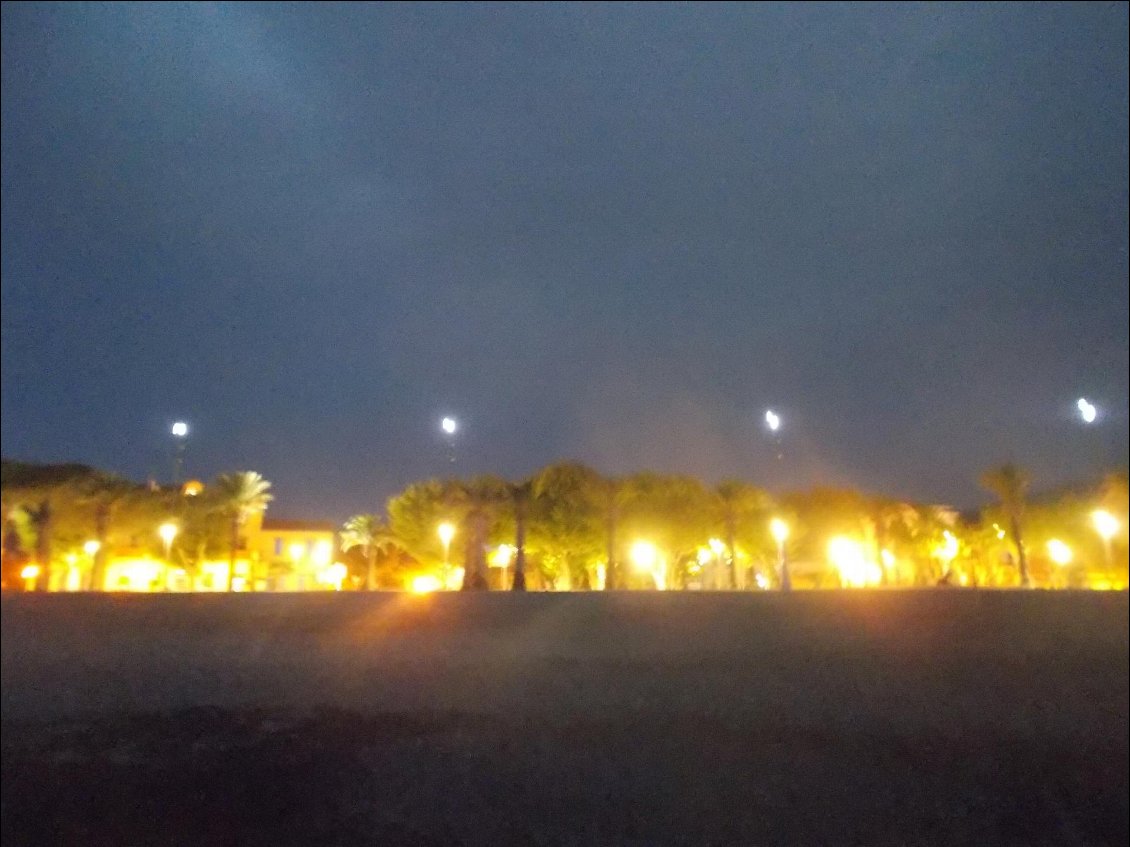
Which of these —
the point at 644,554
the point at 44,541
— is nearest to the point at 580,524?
the point at 644,554

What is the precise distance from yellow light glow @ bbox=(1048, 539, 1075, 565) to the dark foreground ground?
2266 centimetres

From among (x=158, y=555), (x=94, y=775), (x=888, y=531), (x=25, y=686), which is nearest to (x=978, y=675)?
(x=94, y=775)

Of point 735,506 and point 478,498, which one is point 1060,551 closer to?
point 735,506

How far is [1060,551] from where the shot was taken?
1572 inches

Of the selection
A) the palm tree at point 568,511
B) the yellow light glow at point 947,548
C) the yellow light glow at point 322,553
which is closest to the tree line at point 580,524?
the palm tree at point 568,511

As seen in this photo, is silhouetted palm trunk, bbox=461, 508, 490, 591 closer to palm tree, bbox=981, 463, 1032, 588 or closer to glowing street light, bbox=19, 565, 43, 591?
glowing street light, bbox=19, 565, 43, 591

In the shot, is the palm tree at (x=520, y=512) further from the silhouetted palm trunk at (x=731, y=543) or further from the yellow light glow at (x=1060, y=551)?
the yellow light glow at (x=1060, y=551)

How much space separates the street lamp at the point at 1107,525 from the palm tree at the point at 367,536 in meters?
26.7

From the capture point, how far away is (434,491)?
121 ft

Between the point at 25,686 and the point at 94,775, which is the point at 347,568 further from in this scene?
the point at 94,775

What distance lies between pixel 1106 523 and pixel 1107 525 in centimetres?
15

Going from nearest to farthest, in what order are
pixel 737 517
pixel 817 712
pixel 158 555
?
1. pixel 817 712
2. pixel 737 517
3. pixel 158 555

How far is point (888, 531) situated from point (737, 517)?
11.4 metres

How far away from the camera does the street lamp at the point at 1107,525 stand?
33.6 metres
